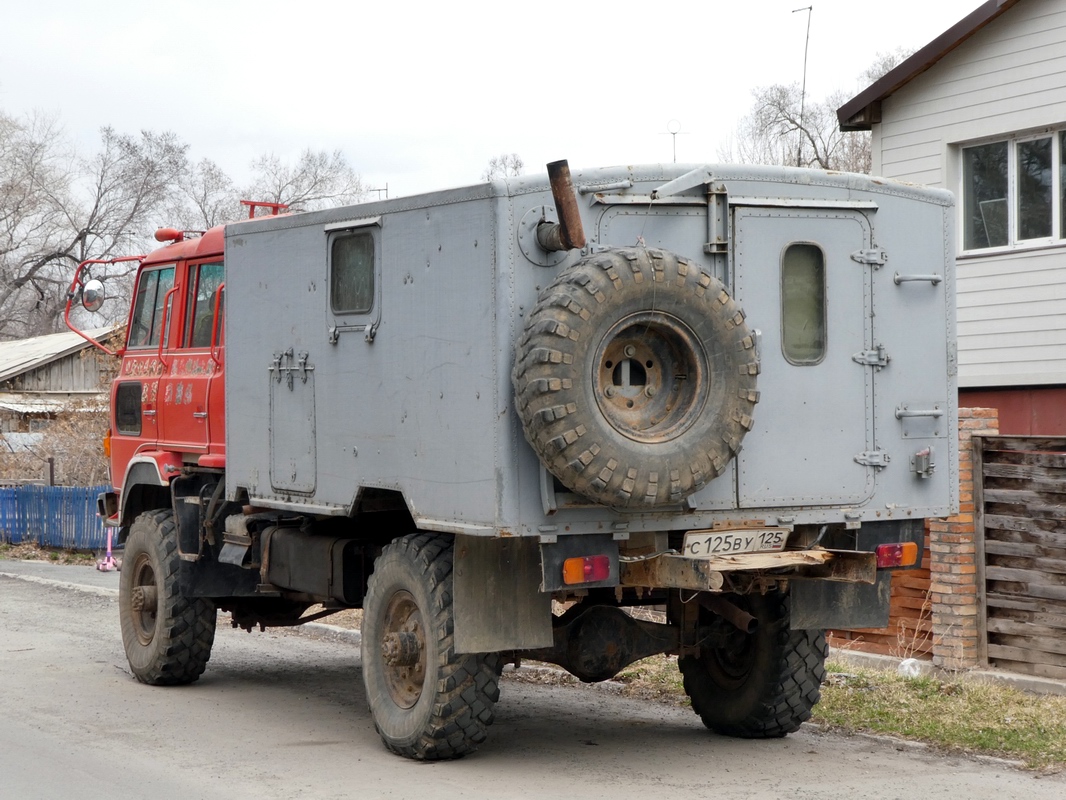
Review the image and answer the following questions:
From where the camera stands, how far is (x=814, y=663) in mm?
8016

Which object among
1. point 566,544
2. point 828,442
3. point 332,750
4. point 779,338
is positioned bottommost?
point 332,750

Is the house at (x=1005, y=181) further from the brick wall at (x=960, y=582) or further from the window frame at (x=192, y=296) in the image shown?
the window frame at (x=192, y=296)

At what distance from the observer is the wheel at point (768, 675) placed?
7.97 m

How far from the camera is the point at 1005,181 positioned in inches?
588

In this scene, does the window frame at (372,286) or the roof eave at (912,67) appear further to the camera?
the roof eave at (912,67)

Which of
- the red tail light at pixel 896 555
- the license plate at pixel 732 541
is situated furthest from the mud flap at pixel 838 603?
the license plate at pixel 732 541

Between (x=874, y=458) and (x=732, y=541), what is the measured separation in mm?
942

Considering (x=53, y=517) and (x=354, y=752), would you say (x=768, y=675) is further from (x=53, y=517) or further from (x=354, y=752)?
(x=53, y=517)

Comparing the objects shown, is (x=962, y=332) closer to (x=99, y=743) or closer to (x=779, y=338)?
(x=779, y=338)

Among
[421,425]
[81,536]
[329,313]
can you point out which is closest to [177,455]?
[329,313]

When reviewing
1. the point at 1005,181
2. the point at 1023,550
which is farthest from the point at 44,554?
the point at 1023,550

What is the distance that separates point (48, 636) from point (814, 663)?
7.30 metres

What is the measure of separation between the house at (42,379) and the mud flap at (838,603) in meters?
31.7

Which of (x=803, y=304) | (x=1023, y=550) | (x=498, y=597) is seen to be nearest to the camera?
(x=498, y=597)
